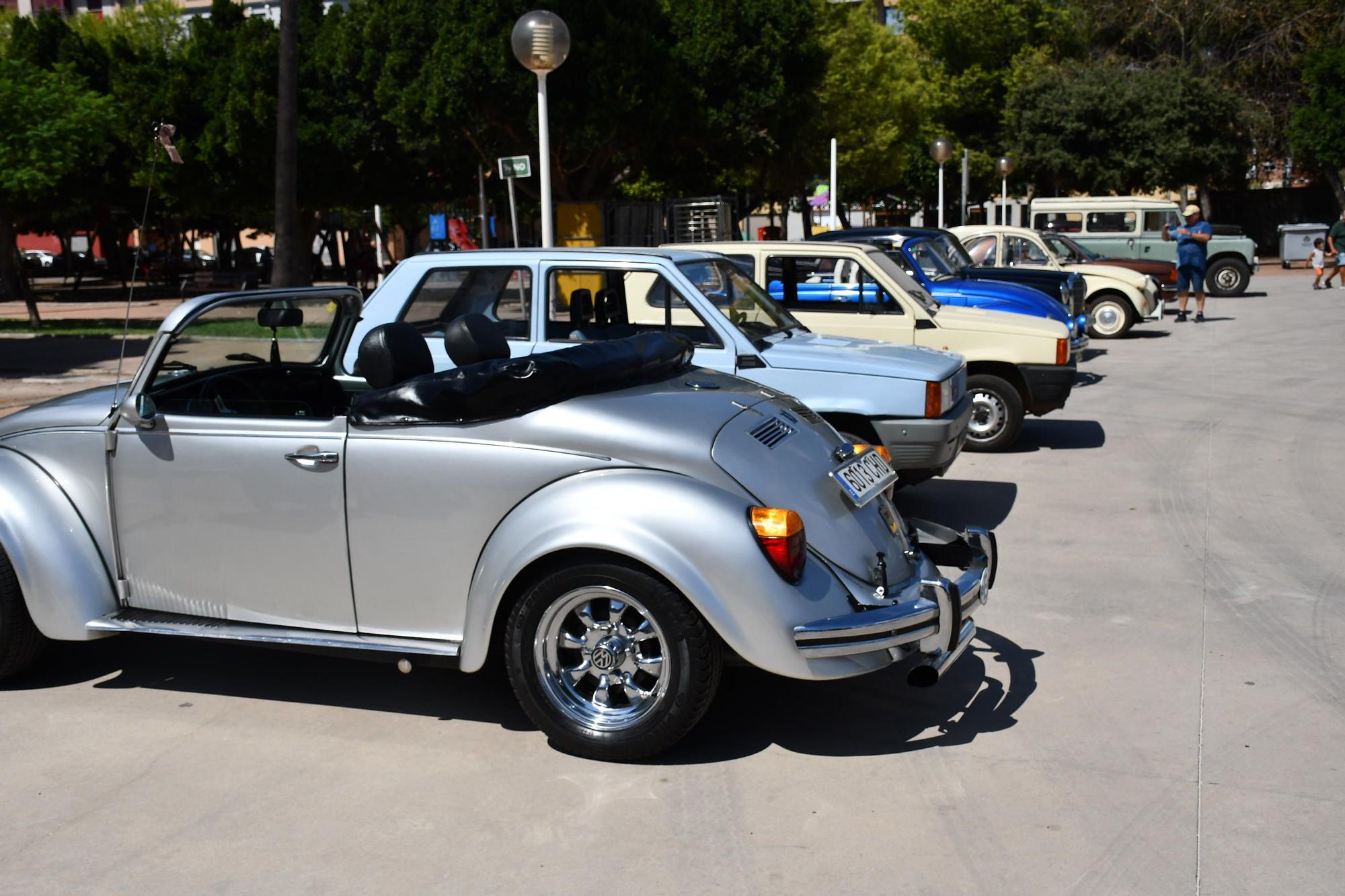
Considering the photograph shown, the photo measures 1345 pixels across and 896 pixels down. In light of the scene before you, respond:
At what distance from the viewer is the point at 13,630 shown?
195 inches

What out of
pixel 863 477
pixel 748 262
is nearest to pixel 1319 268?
pixel 748 262

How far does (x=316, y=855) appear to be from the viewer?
3744 millimetres

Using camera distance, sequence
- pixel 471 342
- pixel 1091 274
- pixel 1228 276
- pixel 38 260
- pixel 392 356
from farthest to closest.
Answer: pixel 38 260, pixel 1228 276, pixel 1091 274, pixel 471 342, pixel 392 356

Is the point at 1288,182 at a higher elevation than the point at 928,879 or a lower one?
higher

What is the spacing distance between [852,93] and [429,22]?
19.3 metres

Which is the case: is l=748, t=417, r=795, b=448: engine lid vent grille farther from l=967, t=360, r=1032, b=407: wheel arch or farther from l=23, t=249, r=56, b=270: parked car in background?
l=23, t=249, r=56, b=270: parked car in background

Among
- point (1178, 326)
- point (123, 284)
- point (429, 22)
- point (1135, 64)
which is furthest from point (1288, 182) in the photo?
point (123, 284)

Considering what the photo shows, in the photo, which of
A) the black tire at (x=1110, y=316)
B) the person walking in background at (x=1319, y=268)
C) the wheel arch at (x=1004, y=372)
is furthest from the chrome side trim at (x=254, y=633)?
the person walking in background at (x=1319, y=268)

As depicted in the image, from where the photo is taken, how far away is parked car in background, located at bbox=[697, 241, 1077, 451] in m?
9.86

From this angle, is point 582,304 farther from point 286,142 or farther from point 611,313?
point 286,142

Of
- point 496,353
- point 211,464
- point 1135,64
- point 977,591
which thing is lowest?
point 977,591

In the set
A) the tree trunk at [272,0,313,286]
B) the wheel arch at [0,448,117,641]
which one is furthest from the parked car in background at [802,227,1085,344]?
the tree trunk at [272,0,313,286]

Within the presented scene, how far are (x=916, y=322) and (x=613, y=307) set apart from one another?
3.22m

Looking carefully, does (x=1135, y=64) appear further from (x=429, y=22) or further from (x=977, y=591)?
(x=977, y=591)
